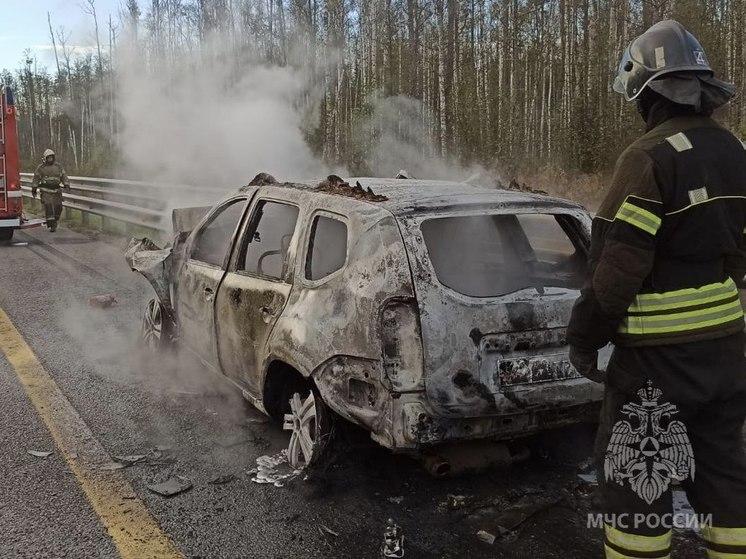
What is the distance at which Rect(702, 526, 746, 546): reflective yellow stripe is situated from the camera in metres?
2.29

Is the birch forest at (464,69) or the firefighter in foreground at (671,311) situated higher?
the birch forest at (464,69)

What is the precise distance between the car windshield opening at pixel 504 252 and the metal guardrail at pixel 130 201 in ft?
25.6

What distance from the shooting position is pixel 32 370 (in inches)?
221

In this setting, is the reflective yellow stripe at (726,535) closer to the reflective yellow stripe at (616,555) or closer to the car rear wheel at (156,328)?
the reflective yellow stripe at (616,555)

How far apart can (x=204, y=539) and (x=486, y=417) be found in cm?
134

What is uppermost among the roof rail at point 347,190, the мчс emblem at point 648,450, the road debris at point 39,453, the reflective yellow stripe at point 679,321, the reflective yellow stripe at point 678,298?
the roof rail at point 347,190

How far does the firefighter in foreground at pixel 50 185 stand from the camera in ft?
52.3

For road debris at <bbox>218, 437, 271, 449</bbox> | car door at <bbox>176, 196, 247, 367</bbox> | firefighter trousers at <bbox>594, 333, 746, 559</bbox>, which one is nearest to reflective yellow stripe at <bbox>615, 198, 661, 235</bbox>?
firefighter trousers at <bbox>594, 333, 746, 559</bbox>

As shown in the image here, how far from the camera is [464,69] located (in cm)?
2908

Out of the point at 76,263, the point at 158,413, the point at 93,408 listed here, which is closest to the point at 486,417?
the point at 158,413

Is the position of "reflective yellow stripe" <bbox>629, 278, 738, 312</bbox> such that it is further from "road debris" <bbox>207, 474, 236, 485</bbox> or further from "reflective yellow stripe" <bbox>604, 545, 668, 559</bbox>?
"road debris" <bbox>207, 474, 236, 485</bbox>

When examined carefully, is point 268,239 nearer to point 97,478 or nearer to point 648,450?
point 97,478

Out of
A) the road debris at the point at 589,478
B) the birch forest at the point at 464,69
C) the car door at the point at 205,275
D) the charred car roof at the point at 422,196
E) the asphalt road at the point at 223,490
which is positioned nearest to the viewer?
the asphalt road at the point at 223,490

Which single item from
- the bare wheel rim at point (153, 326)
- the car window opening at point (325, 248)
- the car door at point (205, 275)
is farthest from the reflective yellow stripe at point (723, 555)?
the bare wheel rim at point (153, 326)
